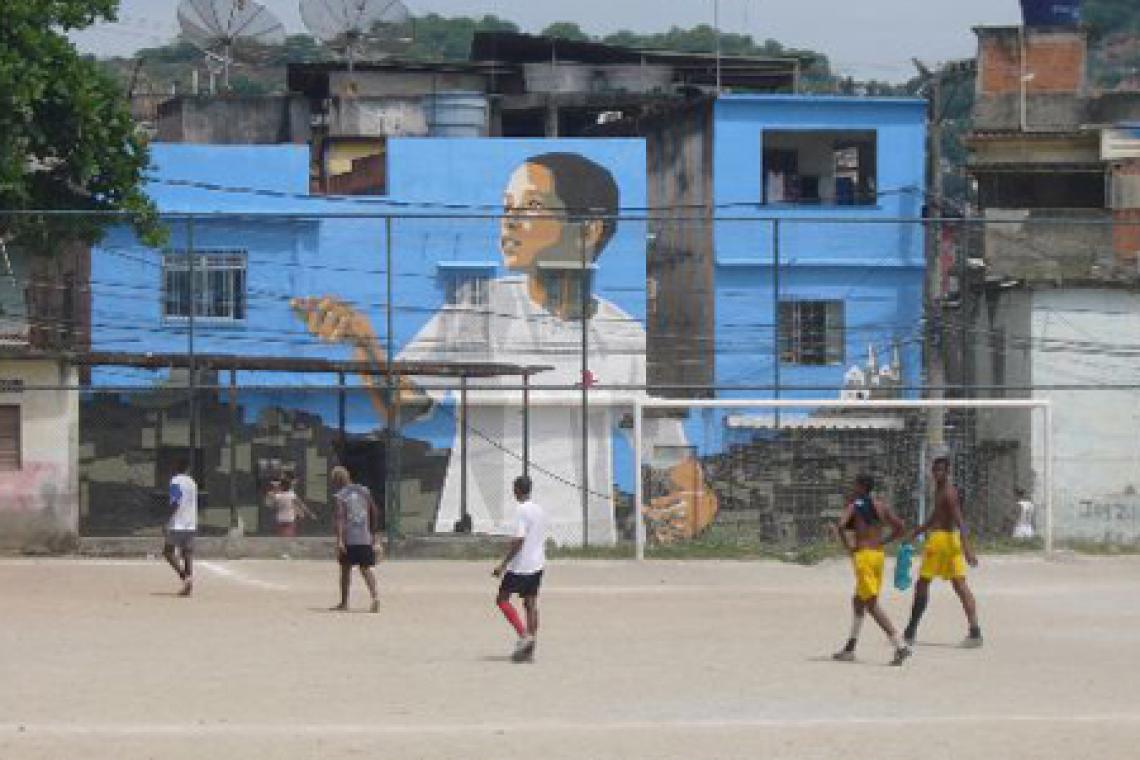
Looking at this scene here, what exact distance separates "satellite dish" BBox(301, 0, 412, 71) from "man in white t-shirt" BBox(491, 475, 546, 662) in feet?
117

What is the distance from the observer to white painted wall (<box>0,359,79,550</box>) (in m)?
33.2

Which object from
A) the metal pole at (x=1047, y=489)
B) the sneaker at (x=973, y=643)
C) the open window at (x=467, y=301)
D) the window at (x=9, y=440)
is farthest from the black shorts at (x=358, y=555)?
the open window at (x=467, y=301)

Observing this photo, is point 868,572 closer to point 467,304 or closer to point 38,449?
point 38,449

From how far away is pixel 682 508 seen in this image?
39062 millimetres

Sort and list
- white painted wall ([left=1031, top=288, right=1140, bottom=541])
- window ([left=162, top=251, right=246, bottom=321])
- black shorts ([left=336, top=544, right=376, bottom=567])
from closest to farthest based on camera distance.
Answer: black shorts ([left=336, top=544, right=376, bottom=567])
white painted wall ([left=1031, top=288, right=1140, bottom=541])
window ([left=162, top=251, right=246, bottom=321])

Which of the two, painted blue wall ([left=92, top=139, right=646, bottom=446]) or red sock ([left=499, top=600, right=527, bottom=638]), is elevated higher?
painted blue wall ([left=92, top=139, right=646, bottom=446])

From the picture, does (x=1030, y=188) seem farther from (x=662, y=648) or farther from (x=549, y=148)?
(x=662, y=648)

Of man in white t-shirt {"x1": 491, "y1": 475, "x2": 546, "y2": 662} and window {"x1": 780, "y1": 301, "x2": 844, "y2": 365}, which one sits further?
window {"x1": 780, "y1": 301, "x2": 844, "y2": 365}

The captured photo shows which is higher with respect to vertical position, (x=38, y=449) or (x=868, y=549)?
(x=38, y=449)

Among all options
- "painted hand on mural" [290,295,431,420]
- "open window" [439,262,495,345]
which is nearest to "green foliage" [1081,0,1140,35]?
"open window" [439,262,495,345]

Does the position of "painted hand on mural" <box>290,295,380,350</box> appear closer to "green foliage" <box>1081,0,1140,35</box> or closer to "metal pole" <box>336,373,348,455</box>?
"metal pole" <box>336,373,348,455</box>

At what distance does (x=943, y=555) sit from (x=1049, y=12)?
1388 inches

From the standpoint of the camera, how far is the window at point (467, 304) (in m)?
47.8

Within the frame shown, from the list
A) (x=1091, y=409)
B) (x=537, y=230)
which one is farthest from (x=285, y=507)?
(x=1091, y=409)
